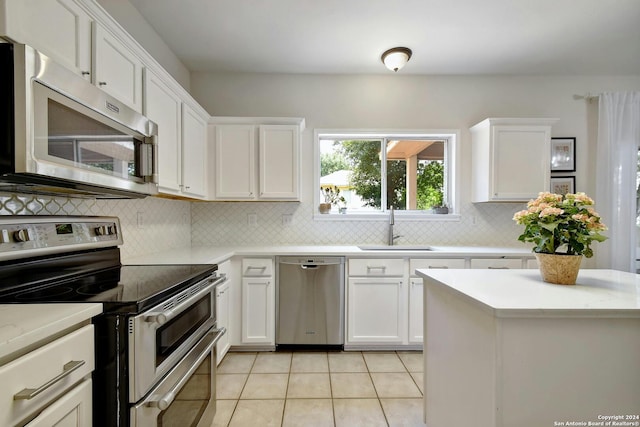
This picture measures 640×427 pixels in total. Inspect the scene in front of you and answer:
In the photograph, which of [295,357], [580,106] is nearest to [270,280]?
[295,357]

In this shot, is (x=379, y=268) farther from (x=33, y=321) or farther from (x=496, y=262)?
(x=33, y=321)

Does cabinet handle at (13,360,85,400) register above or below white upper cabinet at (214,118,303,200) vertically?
below

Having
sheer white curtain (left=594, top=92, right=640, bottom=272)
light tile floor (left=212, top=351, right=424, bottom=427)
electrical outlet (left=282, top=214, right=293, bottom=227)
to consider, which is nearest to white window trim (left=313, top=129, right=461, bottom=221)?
electrical outlet (left=282, top=214, right=293, bottom=227)

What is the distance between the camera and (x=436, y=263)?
2.63 metres

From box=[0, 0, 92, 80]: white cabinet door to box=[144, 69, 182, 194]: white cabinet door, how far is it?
1.64ft

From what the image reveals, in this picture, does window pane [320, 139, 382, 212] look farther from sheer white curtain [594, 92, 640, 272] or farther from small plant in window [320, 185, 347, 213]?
sheer white curtain [594, 92, 640, 272]

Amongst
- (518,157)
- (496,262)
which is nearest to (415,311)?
(496,262)

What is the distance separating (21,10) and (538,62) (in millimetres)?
3830

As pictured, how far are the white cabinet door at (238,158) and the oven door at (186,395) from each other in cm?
153

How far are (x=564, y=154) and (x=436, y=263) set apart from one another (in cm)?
202

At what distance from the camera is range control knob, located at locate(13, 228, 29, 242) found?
3.82 ft

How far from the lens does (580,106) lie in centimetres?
322

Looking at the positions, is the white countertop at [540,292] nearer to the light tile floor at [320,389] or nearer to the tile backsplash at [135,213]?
the light tile floor at [320,389]

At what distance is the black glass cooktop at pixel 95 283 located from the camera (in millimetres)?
999
